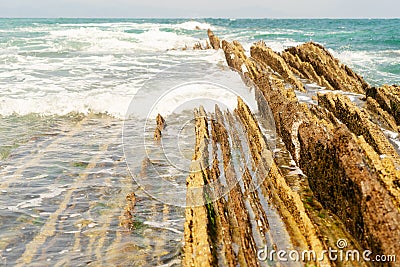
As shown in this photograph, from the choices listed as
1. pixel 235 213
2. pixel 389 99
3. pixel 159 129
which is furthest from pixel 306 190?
pixel 389 99

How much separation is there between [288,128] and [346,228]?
2.43 m

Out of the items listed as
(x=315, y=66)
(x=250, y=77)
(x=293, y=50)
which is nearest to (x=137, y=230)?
(x=250, y=77)

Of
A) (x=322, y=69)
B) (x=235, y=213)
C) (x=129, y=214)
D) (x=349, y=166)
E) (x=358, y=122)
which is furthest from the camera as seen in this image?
(x=322, y=69)

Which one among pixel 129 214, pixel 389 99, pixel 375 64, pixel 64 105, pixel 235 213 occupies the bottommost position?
pixel 235 213

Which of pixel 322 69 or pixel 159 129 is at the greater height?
pixel 322 69

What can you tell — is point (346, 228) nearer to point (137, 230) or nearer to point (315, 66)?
point (137, 230)

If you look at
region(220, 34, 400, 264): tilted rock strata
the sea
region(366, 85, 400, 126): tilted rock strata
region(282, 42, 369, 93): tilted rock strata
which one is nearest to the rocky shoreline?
region(220, 34, 400, 264): tilted rock strata

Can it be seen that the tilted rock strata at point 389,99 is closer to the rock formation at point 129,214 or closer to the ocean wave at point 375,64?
the rock formation at point 129,214

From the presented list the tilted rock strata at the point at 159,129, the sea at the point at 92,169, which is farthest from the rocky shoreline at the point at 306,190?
the tilted rock strata at the point at 159,129

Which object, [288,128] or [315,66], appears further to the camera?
[315,66]

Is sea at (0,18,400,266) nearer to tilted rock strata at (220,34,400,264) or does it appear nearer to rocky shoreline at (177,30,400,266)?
rocky shoreline at (177,30,400,266)

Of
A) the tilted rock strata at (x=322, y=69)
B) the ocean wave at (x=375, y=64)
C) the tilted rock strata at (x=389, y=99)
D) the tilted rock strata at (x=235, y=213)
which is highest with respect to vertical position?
the ocean wave at (x=375, y=64)

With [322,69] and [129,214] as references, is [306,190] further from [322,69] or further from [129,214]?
[322,69]

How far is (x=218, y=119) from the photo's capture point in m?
7.23
